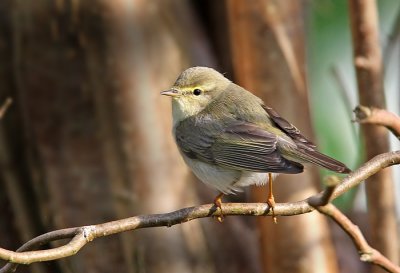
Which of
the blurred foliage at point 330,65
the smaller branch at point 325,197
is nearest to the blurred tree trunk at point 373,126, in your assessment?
the smaller branch at point 325,197

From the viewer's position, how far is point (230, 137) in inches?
145

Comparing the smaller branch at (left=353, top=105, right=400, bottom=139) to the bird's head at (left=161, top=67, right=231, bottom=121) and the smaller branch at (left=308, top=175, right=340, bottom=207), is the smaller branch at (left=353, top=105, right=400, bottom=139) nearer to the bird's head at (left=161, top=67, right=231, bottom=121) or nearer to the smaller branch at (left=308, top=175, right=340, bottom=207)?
the smaller branch at (left=308, top=175, right=340, bottom=207)

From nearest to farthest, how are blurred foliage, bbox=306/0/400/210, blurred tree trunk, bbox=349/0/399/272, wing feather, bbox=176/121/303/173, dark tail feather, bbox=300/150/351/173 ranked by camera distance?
1. dark tail feather, bbox=300/150/351/173
2. wing feather, bbox=176/121/303/173
3. blurred tree trunk, bbox=349/0/399/272
4. blurred foliage, bbox=306/0/400/210

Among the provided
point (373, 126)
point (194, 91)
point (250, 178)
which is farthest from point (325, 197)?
point (373, 126)

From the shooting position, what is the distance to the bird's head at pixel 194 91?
3.98 meters

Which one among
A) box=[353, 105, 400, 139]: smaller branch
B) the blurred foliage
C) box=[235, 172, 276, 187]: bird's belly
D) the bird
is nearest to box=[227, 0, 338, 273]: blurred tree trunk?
the bird

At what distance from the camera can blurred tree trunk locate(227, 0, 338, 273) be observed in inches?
187

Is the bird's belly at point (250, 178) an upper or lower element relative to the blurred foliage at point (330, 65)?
lower

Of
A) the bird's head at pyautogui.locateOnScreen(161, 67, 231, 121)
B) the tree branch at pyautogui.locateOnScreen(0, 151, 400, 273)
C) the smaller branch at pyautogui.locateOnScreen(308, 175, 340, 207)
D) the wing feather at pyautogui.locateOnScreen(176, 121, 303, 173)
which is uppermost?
the bird's head at pyautogui.locateOnScreen(161, 67, 231, 121)

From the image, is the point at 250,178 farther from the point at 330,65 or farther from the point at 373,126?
the point at 330,65

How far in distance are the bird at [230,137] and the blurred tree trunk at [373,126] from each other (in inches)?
26.6

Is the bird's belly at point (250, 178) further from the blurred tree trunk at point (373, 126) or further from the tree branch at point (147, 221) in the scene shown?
the blurred tree trunk at point (373, 126)

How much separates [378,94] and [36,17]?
7.14 feet

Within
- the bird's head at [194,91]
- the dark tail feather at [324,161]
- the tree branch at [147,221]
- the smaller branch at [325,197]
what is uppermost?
the bird's head at [194,91]
